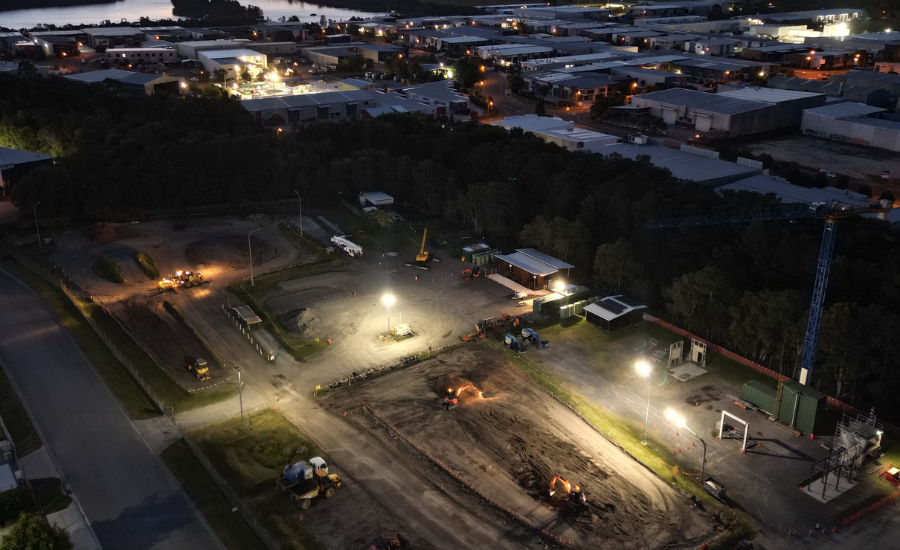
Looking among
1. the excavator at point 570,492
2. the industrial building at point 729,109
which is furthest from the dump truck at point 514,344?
the industrial building at point 729,109

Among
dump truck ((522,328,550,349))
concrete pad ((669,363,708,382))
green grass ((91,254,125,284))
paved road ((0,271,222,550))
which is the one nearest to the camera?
paved road ((0,271,222,550))

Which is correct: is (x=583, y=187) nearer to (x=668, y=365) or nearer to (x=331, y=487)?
(x=668, y=365)

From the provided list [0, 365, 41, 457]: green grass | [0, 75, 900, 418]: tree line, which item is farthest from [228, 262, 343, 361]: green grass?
[0, 75, 900, 418]: tree line

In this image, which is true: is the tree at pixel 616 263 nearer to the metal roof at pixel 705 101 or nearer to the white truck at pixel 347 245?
the white truck at pixel 347 245

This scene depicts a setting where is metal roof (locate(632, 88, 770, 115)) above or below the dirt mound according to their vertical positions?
above

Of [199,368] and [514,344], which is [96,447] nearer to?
[199,368]

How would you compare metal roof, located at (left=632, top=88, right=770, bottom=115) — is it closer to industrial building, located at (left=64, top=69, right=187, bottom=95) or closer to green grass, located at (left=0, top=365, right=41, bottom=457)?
industrial building, located at (left=64, top=69, right=187, bottom=95)
